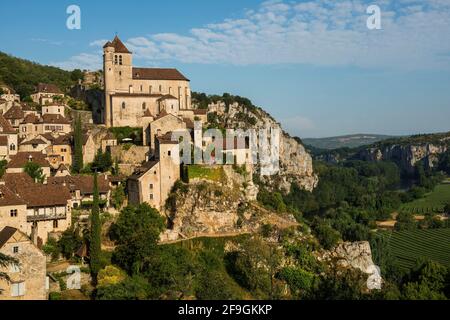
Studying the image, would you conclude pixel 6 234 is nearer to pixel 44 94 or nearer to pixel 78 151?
pixel 78 151

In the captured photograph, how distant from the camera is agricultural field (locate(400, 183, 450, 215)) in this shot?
12362cm

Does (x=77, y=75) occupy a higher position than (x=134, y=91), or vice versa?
(x=77, y=75)

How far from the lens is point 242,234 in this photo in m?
50.8

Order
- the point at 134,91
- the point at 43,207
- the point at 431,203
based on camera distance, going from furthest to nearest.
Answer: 1. the point at 431,203
2. the point at 134,91
3. the point at 43,207

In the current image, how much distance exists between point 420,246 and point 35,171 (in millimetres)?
64724

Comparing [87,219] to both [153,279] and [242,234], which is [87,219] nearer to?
[153,279]

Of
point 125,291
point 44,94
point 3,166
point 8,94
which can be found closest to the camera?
point 125,291

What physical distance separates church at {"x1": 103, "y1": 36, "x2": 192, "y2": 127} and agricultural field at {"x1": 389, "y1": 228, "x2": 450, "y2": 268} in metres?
39.9

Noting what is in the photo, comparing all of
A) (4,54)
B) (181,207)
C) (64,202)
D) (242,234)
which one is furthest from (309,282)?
(4,54)

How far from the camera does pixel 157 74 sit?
236 ft

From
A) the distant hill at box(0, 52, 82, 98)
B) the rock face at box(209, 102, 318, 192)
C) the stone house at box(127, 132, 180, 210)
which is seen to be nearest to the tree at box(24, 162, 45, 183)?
the stone house at box(127, 132, 180, 210)

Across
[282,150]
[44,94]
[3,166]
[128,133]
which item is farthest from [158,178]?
[282,150]

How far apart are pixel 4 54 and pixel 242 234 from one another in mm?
89741

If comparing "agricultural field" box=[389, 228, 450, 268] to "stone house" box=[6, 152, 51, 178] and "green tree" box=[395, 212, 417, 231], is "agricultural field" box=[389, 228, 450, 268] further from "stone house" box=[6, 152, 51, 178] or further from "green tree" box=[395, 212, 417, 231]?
"stone house" box=[6, 152, 51, 178]
